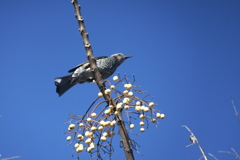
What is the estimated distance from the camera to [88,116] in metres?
2.27

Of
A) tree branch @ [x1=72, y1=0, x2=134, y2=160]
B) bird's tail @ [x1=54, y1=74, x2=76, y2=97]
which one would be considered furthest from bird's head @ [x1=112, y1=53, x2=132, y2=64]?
tree branch @ [x1=72, y1=0, x2=134, y2=160]

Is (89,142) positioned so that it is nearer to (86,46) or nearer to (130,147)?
(130,147)

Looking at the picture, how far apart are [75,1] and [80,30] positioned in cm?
34

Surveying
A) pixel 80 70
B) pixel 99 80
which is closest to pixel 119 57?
pixel 80 70

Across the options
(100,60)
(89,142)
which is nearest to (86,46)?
(89,142)

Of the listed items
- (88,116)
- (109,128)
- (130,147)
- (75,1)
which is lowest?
(130,147)

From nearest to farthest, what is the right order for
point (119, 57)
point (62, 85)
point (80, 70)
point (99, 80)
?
point (99, 80)
point (80, 70)
point (62, 85)
point (119, 57)

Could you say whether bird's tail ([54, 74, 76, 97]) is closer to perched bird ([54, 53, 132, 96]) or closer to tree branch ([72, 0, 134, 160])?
perched bird ([54, 53, 132, 96])

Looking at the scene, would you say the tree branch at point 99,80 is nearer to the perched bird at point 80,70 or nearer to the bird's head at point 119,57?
the perched bird at point 80,70

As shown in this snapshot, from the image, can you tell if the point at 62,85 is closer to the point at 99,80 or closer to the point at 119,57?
the point at 119,57

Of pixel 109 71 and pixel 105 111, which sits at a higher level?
pixel 109 71

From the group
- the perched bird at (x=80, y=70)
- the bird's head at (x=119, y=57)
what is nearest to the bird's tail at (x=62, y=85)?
the perched bird at (x=80, y=70)

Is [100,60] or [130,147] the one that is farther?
[100,60]

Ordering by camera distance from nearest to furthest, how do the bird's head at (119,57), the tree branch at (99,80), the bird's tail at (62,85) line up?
the tree branch at (99,80), the bird's tail at (62,85), the bird's head at (119,57)
